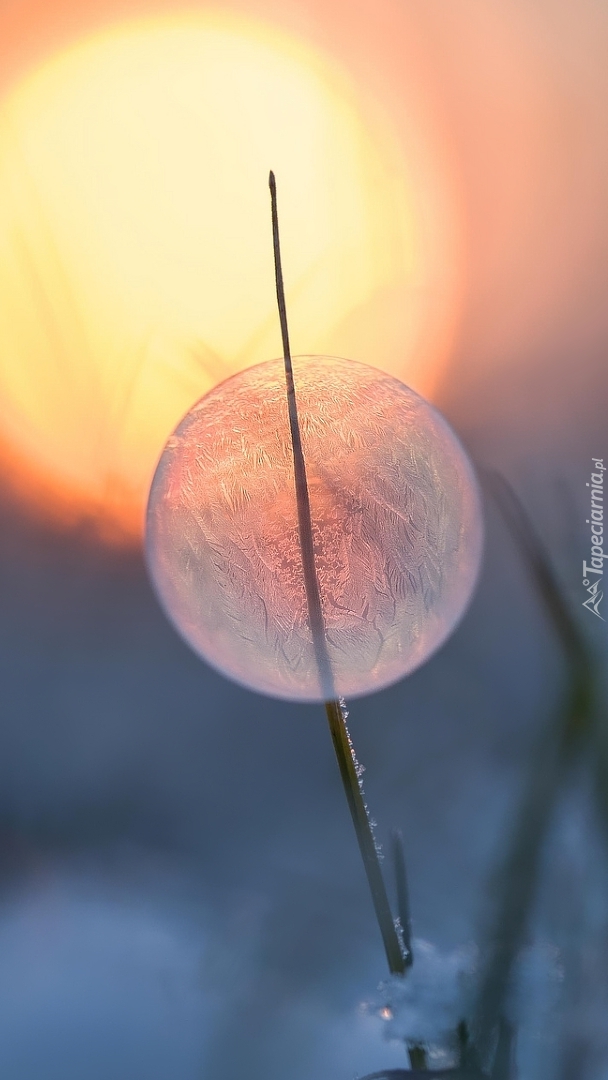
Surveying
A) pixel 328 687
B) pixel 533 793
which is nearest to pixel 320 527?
pixel 328 687

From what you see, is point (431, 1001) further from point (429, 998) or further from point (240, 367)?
point (240, 367)

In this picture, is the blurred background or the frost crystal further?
the blurred background

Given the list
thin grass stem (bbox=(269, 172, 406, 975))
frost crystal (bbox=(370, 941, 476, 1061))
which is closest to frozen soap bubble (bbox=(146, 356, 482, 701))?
thin grass stem (bbox=(269, 172, 406, 975))

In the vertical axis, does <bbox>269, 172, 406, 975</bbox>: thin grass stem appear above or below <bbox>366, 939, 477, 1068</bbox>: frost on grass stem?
above

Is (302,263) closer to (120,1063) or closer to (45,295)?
(45,295)

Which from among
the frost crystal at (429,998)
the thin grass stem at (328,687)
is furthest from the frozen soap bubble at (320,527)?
the frost crystal at (429,998)

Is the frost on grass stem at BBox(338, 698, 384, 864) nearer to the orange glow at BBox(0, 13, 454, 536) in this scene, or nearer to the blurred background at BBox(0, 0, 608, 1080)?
the blurred background at BBox(0, 0, 608, 1080)

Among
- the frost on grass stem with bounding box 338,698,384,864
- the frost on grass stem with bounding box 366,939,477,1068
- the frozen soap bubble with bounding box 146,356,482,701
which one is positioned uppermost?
the frozen soap bubble with bounding box 146,356,482,701
